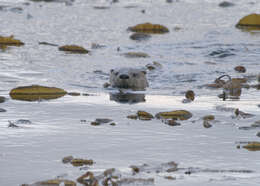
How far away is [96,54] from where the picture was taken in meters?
15.8

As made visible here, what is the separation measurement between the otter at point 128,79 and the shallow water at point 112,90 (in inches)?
11.3

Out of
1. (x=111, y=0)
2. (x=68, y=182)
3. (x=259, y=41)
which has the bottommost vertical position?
(x=68, y=182)

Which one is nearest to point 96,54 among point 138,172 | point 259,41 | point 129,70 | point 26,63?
point 26,63

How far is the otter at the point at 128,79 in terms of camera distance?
12.2 m

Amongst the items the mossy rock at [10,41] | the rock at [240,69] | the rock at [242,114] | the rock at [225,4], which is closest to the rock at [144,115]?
the rock at [242,114]

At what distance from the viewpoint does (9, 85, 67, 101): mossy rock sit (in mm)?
10491

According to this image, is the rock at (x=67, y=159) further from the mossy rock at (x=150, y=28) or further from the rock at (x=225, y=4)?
the rock at (x=225, y=4)

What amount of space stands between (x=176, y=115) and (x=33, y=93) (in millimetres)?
2472

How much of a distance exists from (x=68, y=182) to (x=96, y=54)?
31.7 ft

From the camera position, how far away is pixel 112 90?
11.9m

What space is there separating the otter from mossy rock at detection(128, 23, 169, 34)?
685 cm

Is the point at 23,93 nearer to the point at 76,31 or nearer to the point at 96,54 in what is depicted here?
the point at 96,54

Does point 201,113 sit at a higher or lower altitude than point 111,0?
lower

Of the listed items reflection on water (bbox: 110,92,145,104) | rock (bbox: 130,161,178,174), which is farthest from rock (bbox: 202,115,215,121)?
rock (bbox: 130,161,178,174)
